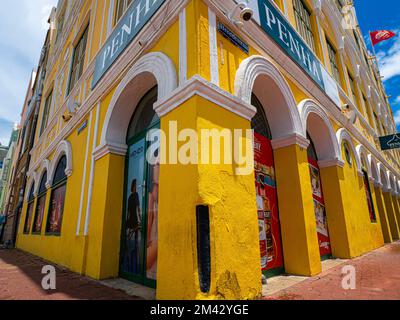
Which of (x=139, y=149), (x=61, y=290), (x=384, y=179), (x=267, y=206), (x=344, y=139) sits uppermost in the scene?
(x=344, y=139)

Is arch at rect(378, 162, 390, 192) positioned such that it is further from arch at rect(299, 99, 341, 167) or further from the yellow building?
arch at rect(299, 99, 341, 167)

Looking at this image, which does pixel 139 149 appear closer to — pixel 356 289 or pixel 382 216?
pixel 356 289

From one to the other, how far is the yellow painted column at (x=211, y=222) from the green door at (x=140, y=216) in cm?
92

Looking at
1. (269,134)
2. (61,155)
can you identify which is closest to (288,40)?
(269,134)

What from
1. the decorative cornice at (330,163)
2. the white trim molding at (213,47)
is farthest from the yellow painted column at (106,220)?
the decorative cornice at (330,163)

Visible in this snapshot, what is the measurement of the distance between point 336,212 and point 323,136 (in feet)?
5.92

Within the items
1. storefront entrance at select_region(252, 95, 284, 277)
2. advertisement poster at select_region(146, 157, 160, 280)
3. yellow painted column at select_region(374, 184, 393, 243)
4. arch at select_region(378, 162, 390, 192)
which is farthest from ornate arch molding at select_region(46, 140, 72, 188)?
Result: arch at select_region(378, 162, 390, 192)

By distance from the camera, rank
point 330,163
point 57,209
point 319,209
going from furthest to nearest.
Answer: point 57,209
point 330,163
point 319,209

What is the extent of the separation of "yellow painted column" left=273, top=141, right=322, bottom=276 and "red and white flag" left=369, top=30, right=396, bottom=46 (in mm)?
14809

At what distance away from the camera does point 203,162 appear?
2.45m

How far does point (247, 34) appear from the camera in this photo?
3734 mm

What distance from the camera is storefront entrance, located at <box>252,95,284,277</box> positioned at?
3797mm

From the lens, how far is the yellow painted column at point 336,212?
534cm
